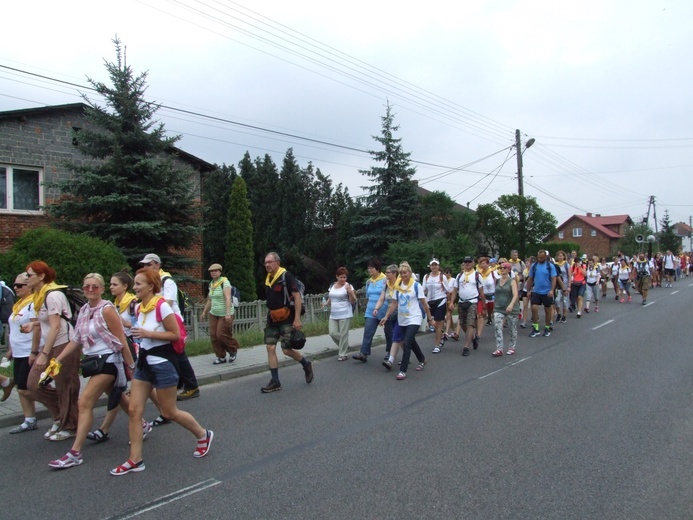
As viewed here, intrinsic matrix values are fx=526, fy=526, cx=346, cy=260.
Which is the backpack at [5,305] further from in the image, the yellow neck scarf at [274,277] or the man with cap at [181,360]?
the yellow neck scarf at [274,277]

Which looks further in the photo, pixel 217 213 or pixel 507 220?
pixel 217 213

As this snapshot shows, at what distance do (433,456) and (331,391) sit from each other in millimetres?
2748

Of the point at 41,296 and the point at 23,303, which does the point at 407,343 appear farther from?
the point at 23,303

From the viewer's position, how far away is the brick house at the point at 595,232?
75.1m

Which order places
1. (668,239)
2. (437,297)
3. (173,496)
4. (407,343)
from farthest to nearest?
(668,239) < (437,297) < (407,343) < (173,496)

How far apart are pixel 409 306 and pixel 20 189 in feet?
44.0

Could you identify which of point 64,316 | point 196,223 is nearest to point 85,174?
point 196,223

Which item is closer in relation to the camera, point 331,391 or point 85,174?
point 331,391

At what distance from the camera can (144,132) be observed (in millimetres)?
14195

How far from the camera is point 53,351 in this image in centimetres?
521

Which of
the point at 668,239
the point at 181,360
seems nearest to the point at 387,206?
the point at 181,360

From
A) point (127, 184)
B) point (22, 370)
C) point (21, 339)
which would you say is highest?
point (127, 184)

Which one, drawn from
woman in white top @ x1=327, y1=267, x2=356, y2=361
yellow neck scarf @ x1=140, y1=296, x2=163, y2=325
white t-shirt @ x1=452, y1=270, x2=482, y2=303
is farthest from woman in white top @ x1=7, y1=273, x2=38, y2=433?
white t-shirt @ x1=452, y1=270, x2=482, y2=303

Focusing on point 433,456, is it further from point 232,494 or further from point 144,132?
point 144,132
